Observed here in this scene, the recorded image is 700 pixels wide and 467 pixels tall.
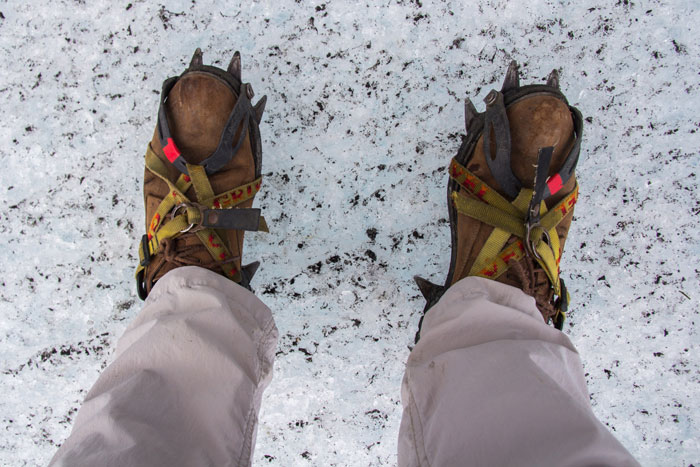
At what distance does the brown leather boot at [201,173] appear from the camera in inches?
37.3

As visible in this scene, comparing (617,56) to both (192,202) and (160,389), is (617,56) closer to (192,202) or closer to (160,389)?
(192,202)

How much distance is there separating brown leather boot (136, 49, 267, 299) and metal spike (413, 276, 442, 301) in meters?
0.41

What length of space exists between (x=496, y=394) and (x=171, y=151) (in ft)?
2.71

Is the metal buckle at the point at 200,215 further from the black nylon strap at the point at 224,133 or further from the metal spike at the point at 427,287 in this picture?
the metal spike at the point at 427,287

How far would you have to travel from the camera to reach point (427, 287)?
1.04m

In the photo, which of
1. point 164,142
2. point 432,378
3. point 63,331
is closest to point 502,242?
point 432,378

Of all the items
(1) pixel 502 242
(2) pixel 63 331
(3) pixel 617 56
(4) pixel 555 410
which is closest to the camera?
(4) pixel 555 410

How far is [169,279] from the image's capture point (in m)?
0.82

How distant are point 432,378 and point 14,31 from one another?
52.0 inches

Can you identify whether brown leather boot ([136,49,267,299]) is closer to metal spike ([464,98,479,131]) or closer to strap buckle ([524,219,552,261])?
metal spike ([464,98,479,131])

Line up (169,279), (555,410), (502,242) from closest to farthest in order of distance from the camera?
1. (555,410)
2. (169,279)
3. (502,242)

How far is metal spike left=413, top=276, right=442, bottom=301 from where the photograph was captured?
102 centimetres

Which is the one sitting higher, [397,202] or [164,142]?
[164,142]

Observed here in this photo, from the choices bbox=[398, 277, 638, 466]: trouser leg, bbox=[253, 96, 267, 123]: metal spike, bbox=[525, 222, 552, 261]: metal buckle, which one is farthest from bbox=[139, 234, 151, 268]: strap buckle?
bbox=[525, 222, 552, 261]: metal buckle
